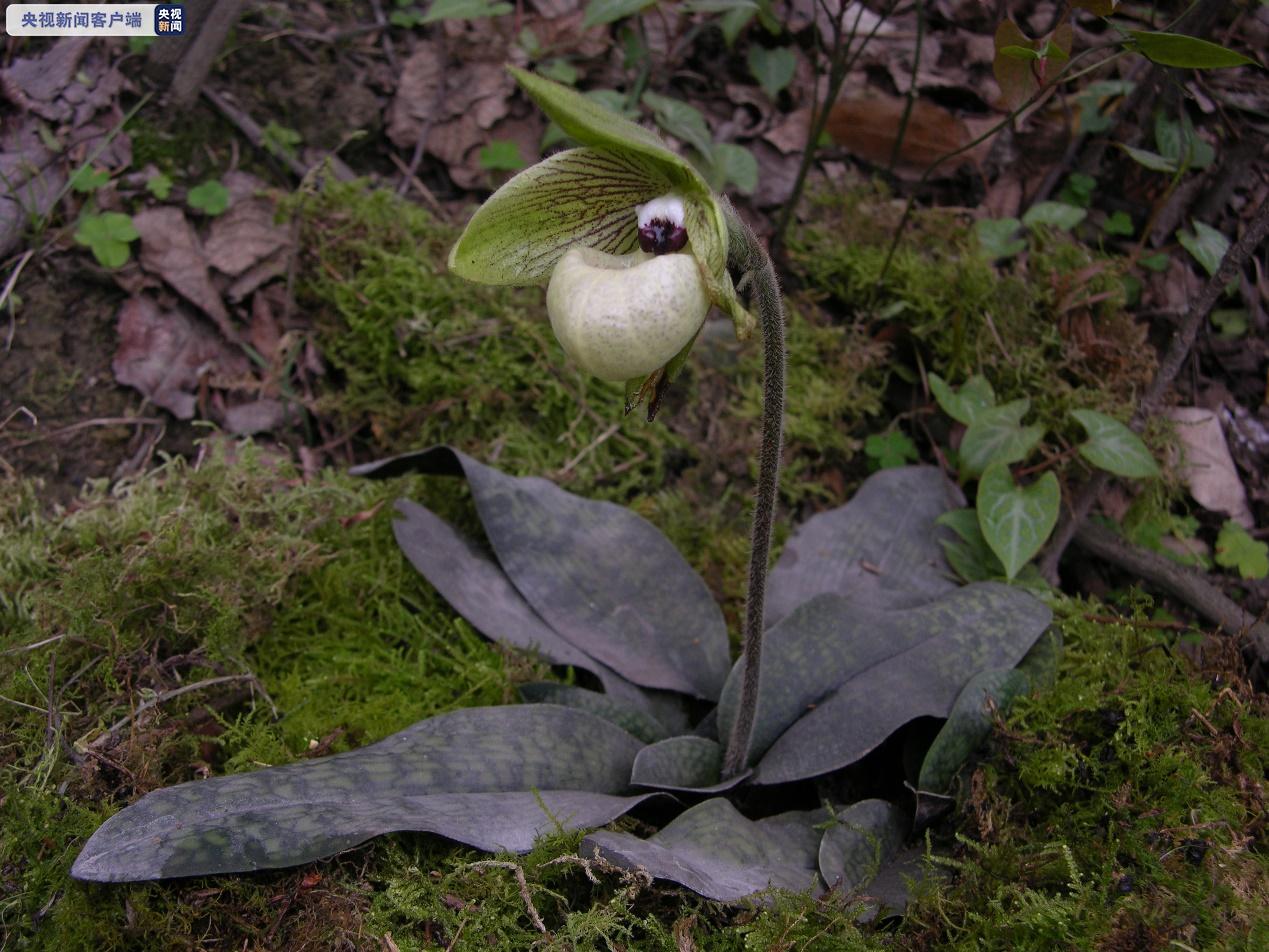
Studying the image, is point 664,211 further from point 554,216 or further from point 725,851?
point 725,851

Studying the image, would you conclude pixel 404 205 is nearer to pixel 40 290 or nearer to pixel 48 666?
pixel 40 290

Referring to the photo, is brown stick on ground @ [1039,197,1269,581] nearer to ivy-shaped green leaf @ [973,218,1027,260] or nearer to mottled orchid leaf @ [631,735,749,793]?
ivy-shaped green leaf @ [973,218,1027,260]

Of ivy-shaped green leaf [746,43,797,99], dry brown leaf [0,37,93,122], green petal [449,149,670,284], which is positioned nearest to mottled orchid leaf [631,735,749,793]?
green petal [449,149,670,284]

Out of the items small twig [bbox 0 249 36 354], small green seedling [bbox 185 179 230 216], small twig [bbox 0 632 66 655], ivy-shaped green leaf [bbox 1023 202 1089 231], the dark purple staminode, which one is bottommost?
small twig [bbox 0 632 66 655]

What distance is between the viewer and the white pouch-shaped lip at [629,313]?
1.34m

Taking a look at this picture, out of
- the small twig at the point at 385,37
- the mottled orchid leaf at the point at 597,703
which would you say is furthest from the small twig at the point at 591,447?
the small twig at the point at 385,37

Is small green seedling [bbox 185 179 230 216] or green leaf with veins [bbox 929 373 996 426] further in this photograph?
small green seedling [bbox 185 179 230 216]

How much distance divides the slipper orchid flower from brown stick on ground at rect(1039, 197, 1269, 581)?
4.95 ft

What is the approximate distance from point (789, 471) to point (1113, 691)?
3.68 feet

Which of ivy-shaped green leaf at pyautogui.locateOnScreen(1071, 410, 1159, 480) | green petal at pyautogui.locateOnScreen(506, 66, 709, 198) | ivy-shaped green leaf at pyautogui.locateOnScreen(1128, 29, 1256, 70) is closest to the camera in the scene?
green petal at pyautogui.locateOnScreen(506, 66, 709, 198)

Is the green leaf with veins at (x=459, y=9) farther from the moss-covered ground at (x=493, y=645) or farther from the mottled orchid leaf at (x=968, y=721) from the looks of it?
the mottled orchid leaf at (x=968, y=721)

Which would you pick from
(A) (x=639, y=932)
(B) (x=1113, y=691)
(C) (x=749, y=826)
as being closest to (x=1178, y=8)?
(B) (x=1113, y=691)

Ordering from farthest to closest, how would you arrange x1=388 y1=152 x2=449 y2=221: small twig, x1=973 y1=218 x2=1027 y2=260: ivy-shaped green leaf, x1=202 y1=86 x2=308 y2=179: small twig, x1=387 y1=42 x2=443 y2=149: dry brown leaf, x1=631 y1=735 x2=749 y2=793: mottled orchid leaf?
x1=387 y1=42 x2=443 y2=149: dry brown leaf
x1=388 y1=152 x2=449 y2=221: small twig
x1=202 y1=86 x2=308 y2=179: small twig
x1=973 y1=218 x2=1027 y2=260: ivy-shaped green leaf
x1=631 y1=735 x2=749 y2=793: mottled orchid leaf

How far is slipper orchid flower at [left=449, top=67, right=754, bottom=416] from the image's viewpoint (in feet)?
4.42
